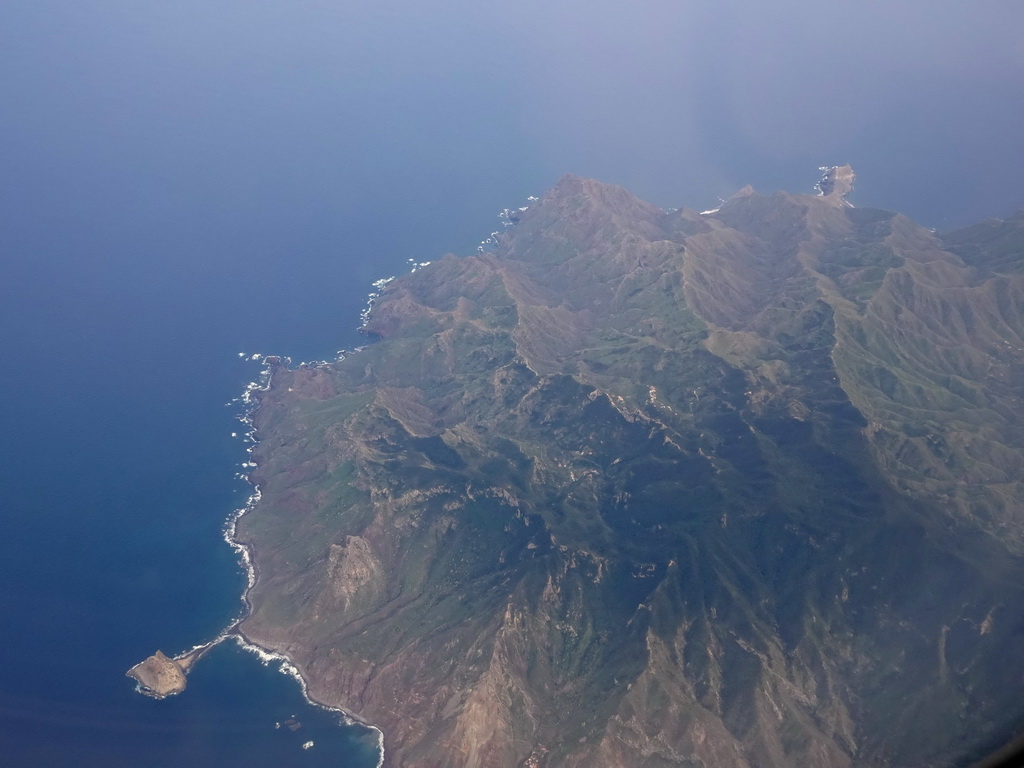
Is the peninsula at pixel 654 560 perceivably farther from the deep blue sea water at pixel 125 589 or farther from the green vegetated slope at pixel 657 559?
the deep blue sea water at pixel 125 589

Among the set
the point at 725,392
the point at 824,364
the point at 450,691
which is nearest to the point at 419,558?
the point at 450,691

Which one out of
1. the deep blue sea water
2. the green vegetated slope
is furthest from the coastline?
the green vegetated slope

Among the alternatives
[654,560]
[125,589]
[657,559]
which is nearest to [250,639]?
[125,589]

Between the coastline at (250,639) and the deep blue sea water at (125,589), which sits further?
the coastline at (250,639)

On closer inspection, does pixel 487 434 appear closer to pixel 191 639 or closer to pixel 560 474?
pixel 560 474

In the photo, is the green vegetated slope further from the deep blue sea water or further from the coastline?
the deep blue sea water

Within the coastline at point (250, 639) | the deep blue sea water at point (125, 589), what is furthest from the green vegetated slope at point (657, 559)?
the deep blue sea water at point (125, 589)

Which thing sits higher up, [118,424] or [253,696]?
[118,424]

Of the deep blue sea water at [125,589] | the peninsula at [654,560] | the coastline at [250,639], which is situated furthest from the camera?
the coastline at [250,639]
